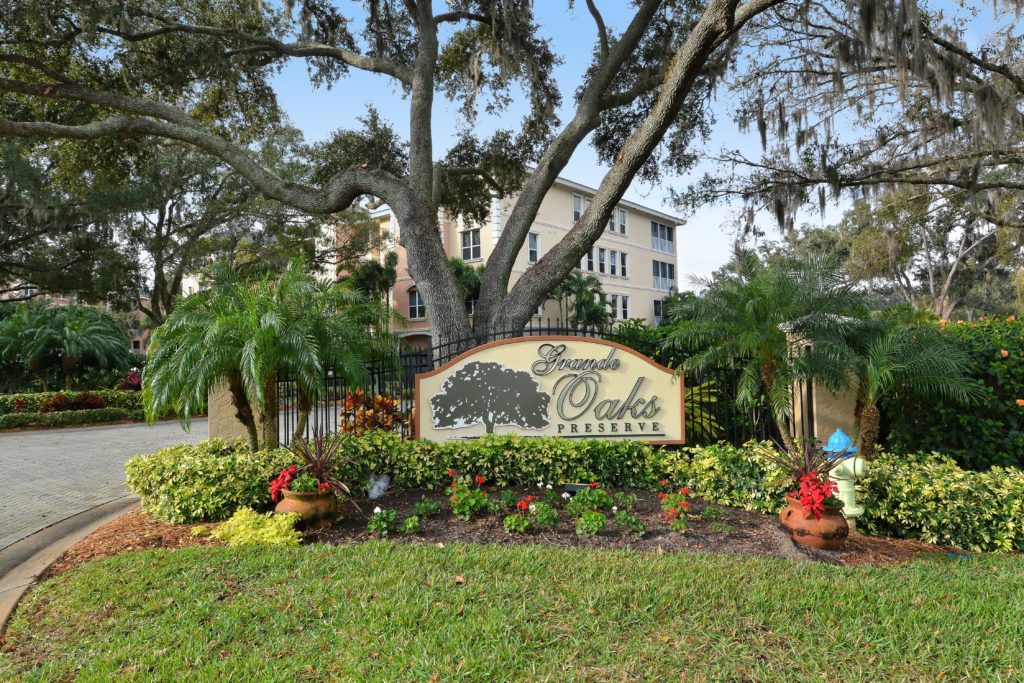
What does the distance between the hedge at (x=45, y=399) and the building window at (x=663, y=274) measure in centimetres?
3099

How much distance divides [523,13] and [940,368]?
29.1 feet

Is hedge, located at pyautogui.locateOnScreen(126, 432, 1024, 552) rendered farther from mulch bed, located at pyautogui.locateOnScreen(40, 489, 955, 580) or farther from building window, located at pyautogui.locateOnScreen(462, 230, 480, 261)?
building window, located at pyautogui.locateOnScreen(462, 230, 480, 261)

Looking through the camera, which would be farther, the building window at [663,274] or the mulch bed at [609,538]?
the building window at [663,274]

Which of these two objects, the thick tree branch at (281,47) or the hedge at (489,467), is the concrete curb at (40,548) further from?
the thick tree branch at (281,47)

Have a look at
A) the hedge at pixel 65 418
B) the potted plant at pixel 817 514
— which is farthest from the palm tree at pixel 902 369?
the hedge at pixel 65 418

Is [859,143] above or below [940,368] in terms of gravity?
above

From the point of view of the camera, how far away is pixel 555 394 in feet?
25.9

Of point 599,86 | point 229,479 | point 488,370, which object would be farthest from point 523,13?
point 229,479

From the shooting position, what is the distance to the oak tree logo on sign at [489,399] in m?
7.89

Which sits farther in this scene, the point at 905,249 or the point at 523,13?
the point at 905,249

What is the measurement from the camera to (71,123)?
13297 mm

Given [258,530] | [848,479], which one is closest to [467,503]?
[258,530]

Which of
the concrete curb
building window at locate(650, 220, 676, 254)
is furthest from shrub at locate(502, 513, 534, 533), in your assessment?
building window at locate(650, 220, 676, 254)

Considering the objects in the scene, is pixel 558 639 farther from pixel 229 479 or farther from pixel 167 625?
pixel 229 479
